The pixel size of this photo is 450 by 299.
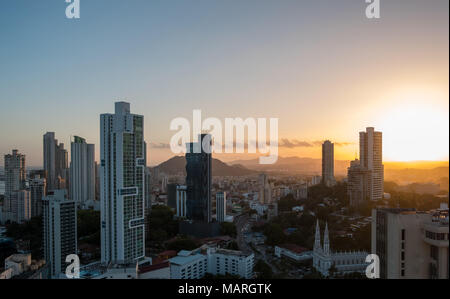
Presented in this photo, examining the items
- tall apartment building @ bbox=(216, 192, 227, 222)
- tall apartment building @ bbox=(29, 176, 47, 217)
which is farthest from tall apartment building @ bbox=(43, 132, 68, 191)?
tall apartment building @ bbox=(216, 192, 227, 222)

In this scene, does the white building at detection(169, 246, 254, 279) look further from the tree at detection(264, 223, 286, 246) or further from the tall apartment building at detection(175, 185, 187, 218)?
the tall apartment building at detection(175, 185, 187, 218)

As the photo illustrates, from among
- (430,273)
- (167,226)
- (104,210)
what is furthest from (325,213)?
(430,273)

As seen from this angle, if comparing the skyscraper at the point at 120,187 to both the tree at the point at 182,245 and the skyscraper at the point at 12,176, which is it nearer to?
the tree at the point at 182,245

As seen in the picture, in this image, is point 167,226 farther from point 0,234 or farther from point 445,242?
point 445,242

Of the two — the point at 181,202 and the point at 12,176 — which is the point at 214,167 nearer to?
the point at 181,202

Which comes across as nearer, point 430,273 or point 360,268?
point 430,273

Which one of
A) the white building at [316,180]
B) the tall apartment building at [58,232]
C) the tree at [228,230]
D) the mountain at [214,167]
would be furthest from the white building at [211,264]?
the white building at [316,180]
